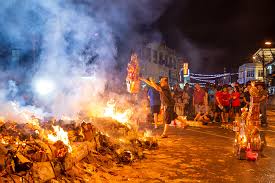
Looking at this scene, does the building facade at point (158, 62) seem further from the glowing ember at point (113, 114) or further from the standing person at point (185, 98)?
the glowing ember at point (113, 114)

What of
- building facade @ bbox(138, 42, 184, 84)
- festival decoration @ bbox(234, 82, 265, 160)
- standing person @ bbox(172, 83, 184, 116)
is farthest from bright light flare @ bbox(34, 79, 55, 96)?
building facade @ bbox(138, 42, 184, 84)

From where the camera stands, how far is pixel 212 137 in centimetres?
1024

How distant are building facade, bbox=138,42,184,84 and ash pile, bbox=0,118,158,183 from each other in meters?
26.5

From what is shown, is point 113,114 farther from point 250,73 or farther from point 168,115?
point 250,73

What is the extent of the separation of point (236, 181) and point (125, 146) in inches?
114

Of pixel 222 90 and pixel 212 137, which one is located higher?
pixel 222 90

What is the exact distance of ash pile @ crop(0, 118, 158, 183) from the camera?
4563 millimetres

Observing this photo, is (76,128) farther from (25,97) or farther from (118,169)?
(25,97)

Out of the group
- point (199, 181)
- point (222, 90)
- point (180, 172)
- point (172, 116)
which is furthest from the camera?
point (222, 90)

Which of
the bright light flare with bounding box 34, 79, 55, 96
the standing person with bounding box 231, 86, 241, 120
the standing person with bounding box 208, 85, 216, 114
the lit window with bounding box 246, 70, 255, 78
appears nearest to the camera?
the bright light flare with bounding box 34, 79, 55, 96

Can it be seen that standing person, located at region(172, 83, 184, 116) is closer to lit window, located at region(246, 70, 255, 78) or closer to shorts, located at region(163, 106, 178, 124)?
shorts, located at region(163, 106, 178, 124)

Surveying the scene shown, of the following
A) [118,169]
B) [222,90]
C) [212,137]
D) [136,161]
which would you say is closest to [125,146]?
[136,161]

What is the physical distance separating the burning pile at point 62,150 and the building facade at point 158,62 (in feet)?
86.6

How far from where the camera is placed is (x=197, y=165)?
6547 mm
